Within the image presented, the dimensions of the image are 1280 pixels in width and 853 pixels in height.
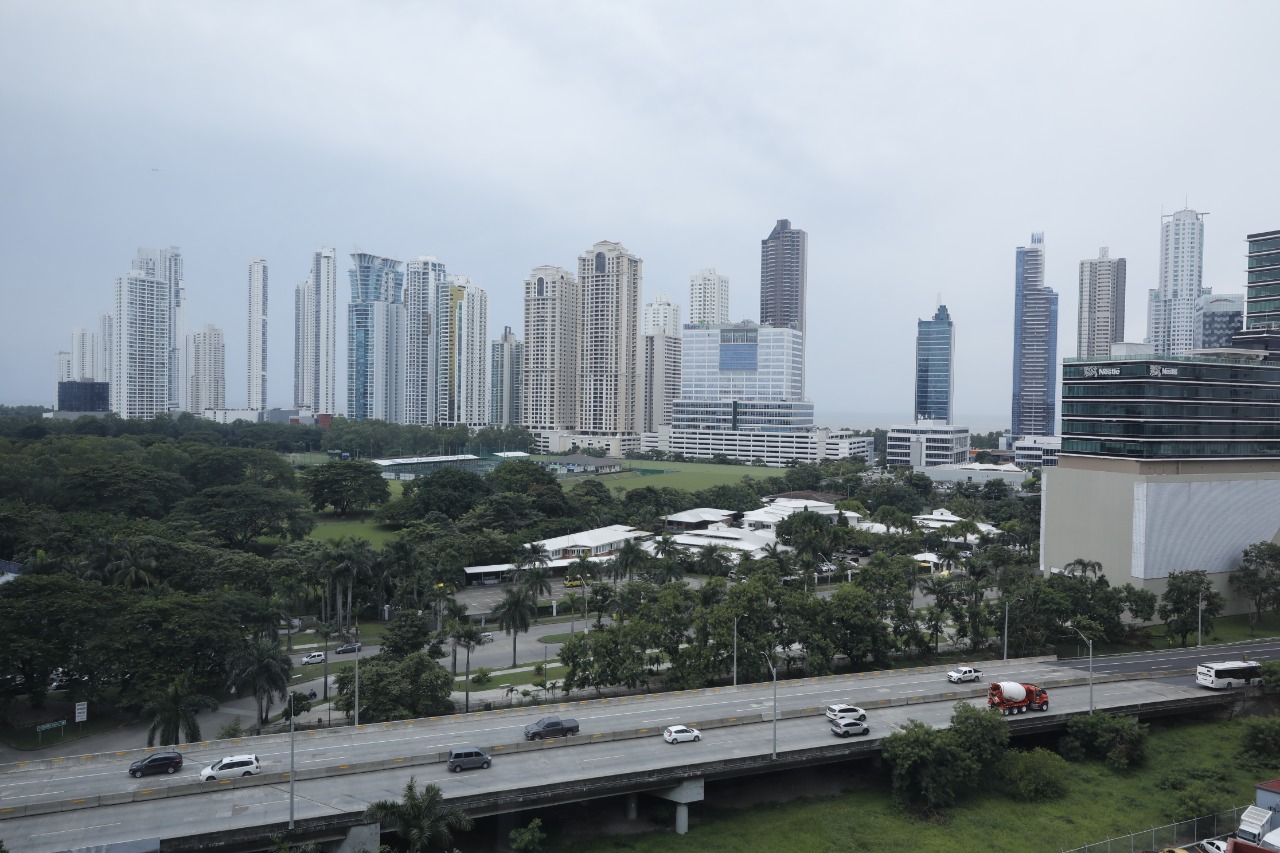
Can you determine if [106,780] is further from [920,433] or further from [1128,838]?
[920,433]

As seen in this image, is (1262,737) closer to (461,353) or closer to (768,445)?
(768,445)

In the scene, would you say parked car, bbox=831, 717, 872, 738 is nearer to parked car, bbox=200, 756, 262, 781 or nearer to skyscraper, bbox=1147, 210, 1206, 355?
parked car, bbox=200, 756, 262, 781

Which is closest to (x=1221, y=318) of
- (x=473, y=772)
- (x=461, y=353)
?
(x=473, y=772)

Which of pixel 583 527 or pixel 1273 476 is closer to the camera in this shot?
pixel 1273 476

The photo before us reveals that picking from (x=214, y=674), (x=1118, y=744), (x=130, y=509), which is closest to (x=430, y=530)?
(x=130, y=509)

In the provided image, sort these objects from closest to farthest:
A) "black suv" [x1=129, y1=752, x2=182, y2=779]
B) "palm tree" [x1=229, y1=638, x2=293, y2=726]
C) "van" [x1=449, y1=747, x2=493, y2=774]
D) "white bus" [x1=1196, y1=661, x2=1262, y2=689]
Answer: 1. "black suv" [x1=129, y1=752, x2=182, y2=779]
2. "van" [x1=449, y1=747, x2=493, y2=774]
3. "palm tree" [x1=229, y1=638, x2=293, y2=726]
4. "white bus" [x1=1196, y1=661, x2=1262, y2=689]

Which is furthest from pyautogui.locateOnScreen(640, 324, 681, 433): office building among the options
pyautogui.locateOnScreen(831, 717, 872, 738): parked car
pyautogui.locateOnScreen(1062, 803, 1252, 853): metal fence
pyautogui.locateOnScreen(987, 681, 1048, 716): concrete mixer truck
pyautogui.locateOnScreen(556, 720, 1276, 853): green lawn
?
pyautogui.locateOnScreen(1062, 803, 1252, 853): metal fence
